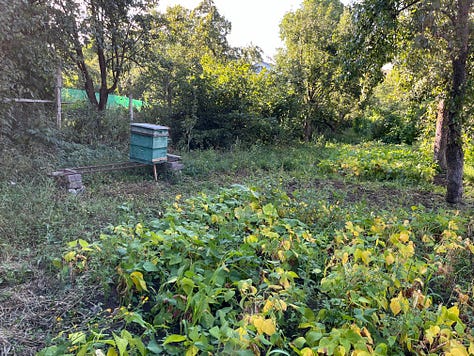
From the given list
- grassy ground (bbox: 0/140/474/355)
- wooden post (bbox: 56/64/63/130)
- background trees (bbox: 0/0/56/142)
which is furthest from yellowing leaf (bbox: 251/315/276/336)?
wooden post (bbox: 56/64/63/130)

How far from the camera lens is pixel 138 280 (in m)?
2.38

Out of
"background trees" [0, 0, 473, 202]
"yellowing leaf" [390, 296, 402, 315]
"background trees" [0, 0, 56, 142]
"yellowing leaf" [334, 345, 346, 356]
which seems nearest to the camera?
"yellowing leaf" [334, 345, 346, 356]

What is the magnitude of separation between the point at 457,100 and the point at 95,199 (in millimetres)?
5264

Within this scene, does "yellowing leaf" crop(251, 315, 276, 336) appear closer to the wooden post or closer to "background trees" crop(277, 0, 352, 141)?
the wooden post

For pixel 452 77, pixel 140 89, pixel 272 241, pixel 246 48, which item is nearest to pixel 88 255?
pixel 272 241

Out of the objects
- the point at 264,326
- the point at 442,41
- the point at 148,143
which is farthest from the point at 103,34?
the point at 264,326

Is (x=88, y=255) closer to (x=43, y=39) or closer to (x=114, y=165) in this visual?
(x=114, y=165)

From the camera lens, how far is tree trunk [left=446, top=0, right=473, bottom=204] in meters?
4.77

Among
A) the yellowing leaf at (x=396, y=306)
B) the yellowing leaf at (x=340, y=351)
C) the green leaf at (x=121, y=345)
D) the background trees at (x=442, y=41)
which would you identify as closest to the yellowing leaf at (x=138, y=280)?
the green leaf at (x=121, y=345)

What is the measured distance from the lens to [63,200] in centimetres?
448

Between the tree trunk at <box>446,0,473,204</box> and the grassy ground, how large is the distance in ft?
1.29

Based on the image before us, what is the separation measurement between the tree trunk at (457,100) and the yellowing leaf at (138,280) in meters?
4.90

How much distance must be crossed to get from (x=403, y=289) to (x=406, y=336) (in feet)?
2.09

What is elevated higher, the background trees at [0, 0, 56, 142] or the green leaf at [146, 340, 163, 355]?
the background trees at [0, 0, 56, 142]
